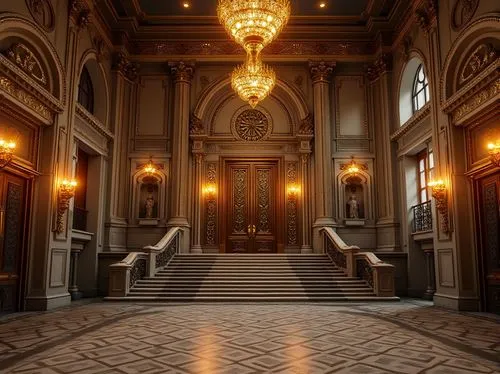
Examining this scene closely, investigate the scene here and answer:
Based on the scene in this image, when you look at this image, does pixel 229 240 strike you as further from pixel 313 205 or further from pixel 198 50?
pixel 198 50

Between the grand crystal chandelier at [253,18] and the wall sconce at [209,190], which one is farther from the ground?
the grand crystal chandelier at [253,18]

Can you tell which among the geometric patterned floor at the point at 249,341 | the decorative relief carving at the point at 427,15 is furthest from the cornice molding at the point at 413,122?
the geometric patterned floor at the point at 249,341

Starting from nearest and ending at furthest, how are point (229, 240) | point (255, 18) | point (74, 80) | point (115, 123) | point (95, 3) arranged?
1. point (255, 18)
2. point (74, 80)
3. point (95, 3)
4. point (115, 123)
5. point (229, 240)

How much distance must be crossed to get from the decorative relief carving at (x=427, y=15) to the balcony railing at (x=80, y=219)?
879 centimetres

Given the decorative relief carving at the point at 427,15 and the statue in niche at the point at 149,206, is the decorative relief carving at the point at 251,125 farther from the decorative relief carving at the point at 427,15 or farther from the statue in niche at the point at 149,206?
the decorative relief carving at the point at 427,15

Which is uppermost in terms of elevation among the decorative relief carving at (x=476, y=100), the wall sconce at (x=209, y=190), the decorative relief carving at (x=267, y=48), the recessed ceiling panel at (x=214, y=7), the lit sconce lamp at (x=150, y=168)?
the recessed ceiling panel at (x=214, y=7)

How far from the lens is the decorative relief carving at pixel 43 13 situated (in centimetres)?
814

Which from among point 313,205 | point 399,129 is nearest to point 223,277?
point 313,205

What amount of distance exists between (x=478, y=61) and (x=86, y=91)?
901cm

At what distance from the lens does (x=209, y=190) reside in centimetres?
1323

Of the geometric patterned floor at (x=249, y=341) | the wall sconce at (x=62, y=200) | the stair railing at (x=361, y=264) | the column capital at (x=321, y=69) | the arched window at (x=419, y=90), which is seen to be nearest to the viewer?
the geometric patterned floor at (x=249, y=341)

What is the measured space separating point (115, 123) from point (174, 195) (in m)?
2.48

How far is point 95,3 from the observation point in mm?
11062

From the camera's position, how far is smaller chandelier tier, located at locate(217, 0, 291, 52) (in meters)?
7.64
